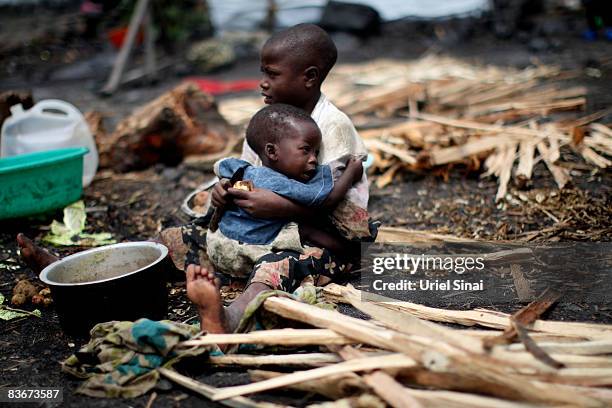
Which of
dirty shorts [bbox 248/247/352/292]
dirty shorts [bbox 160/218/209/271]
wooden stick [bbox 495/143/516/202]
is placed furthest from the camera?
wooden stick [bbox 495/143/516/202]

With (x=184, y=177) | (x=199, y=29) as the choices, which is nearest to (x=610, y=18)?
(x=199, y=29)

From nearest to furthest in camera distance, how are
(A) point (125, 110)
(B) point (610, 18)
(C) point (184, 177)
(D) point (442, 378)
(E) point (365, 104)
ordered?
(D) point (442, 378) < (C) point (184, 177) < (E) point (365, 104) < (A) point (125, 110) < (B) point (610, 18)

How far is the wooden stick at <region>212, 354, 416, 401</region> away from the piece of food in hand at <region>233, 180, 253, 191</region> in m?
1.17

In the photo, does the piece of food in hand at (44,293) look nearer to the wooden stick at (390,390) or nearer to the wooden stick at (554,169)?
the wooden stick at (390,390)

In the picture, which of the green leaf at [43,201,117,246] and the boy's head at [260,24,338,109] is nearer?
the boy's head at [260,24,338,109]

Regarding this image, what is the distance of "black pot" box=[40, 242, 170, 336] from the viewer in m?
2.79

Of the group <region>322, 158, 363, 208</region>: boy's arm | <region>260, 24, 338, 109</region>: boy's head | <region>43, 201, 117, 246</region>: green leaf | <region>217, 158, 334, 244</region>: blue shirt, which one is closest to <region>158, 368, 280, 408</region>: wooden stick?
<region>217, 158, 334, 244</region>: blue shirt

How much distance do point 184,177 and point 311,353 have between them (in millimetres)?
3332

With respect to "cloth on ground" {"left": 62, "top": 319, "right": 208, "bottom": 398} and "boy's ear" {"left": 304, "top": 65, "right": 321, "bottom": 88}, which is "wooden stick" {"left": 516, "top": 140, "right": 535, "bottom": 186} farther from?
"cloth on ground" {"left": 62, "top": 319, "right": 208, "bottom": 398}

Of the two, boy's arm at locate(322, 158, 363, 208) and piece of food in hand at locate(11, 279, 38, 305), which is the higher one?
boy's arm at locate(322, 158, 363, 208)

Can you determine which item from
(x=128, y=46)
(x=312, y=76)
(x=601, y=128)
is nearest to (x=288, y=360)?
(x=312, y=76)

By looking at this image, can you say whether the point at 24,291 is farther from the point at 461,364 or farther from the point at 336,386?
the point at 461,364

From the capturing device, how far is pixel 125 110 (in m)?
8.43

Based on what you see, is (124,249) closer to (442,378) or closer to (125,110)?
(442,378)
